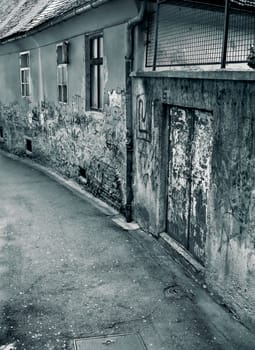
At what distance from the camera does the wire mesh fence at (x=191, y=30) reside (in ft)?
22.8

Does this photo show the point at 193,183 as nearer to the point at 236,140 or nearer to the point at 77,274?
the point at 236,140

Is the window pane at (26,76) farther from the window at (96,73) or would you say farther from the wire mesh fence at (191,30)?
the wire mesh fence at (191,30)

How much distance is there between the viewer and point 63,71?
1128 centimetres

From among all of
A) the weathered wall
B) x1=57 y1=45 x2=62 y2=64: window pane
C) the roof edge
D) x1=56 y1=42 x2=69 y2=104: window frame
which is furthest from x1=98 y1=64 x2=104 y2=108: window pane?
the weathered wall

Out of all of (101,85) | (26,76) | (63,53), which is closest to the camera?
(101,85)

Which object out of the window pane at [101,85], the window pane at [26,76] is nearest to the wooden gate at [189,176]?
the window pane at [101,85]

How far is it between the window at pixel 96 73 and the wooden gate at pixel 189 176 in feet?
10.7

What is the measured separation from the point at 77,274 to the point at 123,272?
0.69 m

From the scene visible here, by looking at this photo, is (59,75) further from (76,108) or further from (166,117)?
(166,117)

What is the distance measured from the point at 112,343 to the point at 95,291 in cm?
116

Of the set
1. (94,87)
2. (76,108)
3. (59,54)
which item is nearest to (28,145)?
(59,54)

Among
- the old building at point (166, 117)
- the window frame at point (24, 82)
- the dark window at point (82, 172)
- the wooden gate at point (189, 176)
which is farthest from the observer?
the window frame at point (24, 82)

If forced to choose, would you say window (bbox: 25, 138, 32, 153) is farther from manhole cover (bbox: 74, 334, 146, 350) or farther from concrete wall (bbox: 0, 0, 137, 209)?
manhole cover (bbox: 74, 334, 146, 350)

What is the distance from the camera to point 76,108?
1070 cm
